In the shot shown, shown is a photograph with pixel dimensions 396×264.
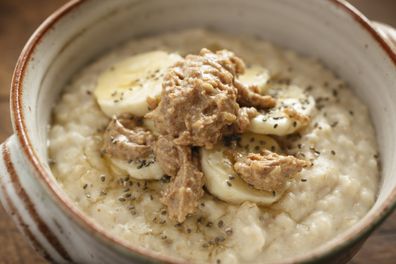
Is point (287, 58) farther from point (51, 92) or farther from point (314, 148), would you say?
point (51, 92)

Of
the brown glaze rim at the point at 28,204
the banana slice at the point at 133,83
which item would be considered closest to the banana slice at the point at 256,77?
the banana slice at the point at 133,83

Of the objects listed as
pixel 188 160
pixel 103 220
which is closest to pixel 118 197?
pixel 103 220

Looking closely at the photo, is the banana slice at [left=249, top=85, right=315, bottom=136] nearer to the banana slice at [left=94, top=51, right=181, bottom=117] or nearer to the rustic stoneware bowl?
the rustic stoneware bowl

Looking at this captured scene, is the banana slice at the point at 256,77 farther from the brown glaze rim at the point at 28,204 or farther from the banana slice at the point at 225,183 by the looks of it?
the brown glaze rim at the point at 28,204

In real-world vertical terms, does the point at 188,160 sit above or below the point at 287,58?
below

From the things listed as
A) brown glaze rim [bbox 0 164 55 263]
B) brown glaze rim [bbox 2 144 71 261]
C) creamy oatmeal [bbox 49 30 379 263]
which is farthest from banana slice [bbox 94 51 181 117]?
brown glaze rim [bbox 0 164 55 263]

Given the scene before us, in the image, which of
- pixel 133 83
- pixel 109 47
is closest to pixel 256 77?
pixel 133 83

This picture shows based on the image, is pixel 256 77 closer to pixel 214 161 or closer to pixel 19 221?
pixel 214 161
